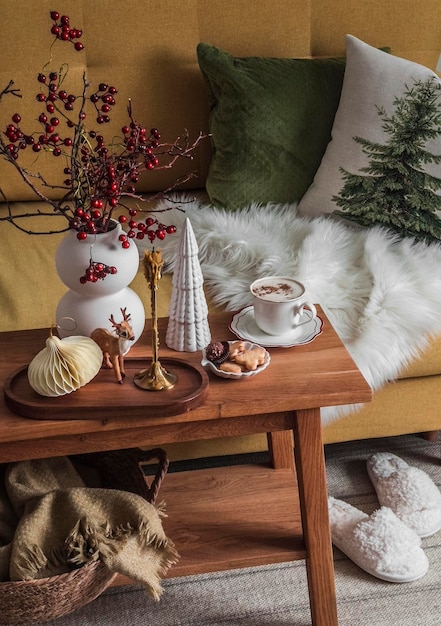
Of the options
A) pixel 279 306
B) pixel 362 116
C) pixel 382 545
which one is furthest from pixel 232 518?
pixel 362 116

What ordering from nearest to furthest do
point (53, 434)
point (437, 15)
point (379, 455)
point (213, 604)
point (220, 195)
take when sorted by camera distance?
point (53, 434) → point (213, 604) → point (379, 455) → point (220, 195) → point (437, 15)

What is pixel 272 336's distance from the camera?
1.33 meters

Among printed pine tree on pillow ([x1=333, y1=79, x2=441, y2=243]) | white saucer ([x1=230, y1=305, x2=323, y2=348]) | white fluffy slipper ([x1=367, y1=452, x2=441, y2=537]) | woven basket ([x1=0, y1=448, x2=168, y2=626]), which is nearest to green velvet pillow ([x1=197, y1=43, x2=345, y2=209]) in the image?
printed pine tree on pillow ([x1=333, y1=79, x2=441, y2=243])

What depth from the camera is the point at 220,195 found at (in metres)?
1.93

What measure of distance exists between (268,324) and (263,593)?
1.67ft

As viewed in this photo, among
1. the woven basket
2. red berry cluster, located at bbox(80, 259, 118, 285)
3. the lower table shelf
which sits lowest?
the lower table shelf

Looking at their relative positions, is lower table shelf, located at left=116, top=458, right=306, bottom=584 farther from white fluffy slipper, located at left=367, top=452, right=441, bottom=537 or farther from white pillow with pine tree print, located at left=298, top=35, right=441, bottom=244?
white pillow with pine tree print, located at left=298, top=35, right=441, bottom=244

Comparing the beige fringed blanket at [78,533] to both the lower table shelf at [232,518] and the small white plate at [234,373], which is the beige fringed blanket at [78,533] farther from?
the small white plate at [234,373]

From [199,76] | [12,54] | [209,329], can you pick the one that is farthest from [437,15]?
[209,329]

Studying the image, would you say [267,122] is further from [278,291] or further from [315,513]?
[315,513]

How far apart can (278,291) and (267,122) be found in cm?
70

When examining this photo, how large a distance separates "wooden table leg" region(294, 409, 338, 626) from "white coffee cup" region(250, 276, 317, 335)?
18 centimetres

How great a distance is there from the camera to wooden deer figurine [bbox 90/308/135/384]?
117 centimetres

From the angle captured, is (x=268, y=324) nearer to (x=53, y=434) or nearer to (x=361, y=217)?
(x=53, y=434)
